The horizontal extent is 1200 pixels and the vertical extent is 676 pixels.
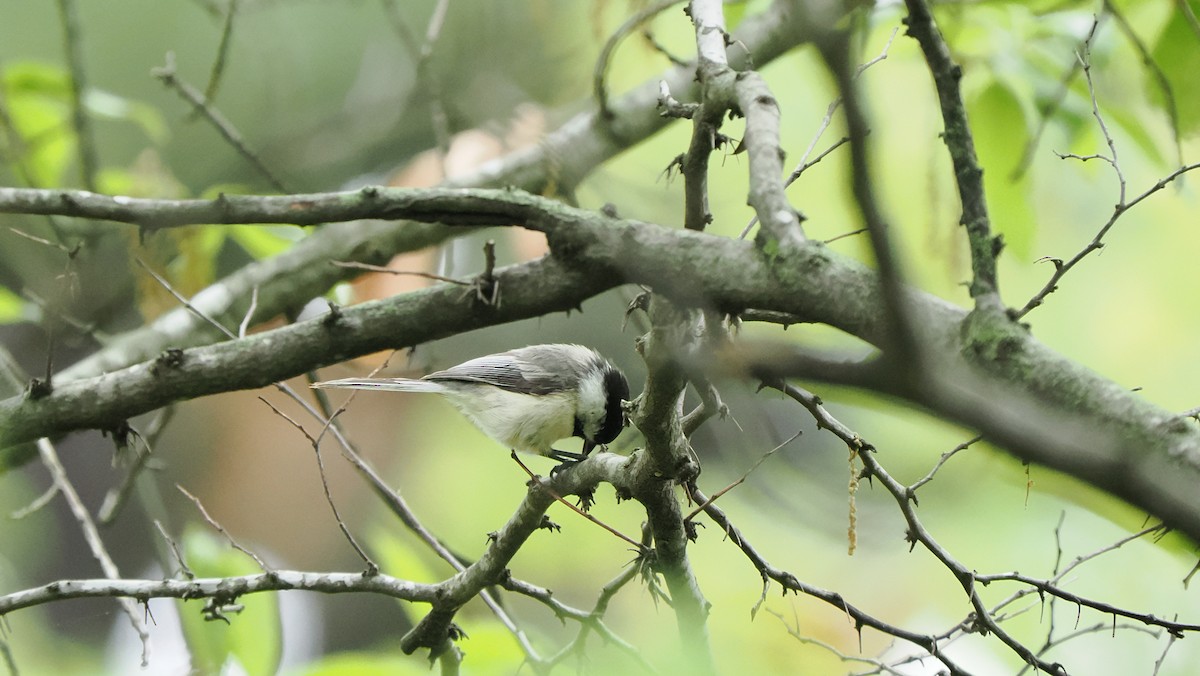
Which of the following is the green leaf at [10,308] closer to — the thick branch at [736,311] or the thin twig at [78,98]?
the thin twig at [78,98]

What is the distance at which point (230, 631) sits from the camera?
82.0 inches

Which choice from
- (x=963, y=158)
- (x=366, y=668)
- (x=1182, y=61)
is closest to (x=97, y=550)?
(x=366, y=668)

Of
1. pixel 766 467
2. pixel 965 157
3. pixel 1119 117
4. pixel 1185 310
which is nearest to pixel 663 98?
pixel 965 157

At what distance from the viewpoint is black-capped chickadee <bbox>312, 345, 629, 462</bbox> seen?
3074 millimetres

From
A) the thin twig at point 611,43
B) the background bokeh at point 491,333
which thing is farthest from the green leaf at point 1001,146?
the thin twig at point 611,43

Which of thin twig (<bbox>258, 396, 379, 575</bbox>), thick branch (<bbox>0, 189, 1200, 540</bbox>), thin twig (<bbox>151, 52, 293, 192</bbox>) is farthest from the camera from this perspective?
thin twig (<bbox>151, 52, 293, 192</bbox>)

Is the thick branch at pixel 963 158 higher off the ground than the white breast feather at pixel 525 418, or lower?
lower

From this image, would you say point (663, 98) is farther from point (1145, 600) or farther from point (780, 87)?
point (1145, 600)

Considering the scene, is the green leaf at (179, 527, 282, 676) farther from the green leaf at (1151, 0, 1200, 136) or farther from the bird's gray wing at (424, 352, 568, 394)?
the green leaf at (1151, 0, 1200, 136)

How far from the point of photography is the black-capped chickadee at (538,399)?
3074 millimetres

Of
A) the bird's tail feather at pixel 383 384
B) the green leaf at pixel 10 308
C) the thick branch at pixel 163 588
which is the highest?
the bird's tail feather at pixel 383 384

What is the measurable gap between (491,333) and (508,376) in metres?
1.94

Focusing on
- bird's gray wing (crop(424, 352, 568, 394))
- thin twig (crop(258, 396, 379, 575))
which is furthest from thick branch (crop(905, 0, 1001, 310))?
bird's gray wing (crop(424, 352, 568, 394))

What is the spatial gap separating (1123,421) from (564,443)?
A: 10.7 feet
